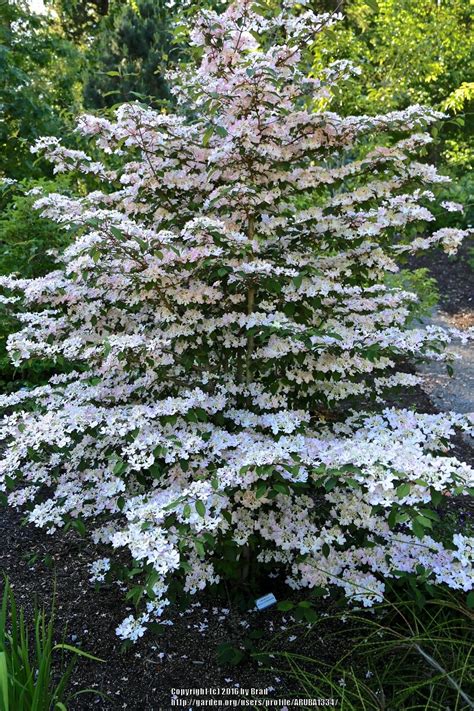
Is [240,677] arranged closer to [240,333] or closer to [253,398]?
[253,398]

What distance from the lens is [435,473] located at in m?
1.49

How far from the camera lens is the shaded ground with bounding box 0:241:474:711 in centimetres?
196

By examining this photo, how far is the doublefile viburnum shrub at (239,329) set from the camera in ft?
5.77

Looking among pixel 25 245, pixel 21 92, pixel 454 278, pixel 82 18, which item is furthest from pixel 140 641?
pixel 82 18

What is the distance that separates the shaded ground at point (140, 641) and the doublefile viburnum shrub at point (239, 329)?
180 mm

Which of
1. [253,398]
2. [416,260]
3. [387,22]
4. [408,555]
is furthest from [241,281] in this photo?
[416,260]

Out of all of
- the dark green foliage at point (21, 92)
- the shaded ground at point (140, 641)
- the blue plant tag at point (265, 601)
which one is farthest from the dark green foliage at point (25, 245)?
the blue plant tag at point (265, 601)

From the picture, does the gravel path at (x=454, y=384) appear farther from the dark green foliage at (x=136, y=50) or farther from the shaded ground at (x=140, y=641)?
the dark green foliage at (x=136, y=50)

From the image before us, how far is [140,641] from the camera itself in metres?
2.16

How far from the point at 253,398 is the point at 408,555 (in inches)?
29.0

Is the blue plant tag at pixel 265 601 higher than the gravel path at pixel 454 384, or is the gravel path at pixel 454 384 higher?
the gravel path at pixel 454 384

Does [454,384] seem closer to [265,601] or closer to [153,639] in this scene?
[265,601]

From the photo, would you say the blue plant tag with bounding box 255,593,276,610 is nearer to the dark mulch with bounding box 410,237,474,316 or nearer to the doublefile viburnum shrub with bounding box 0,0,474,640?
the doublefile viburnum shrub with bounding box 0,0,474,640

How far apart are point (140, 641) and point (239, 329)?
1.18 metres
